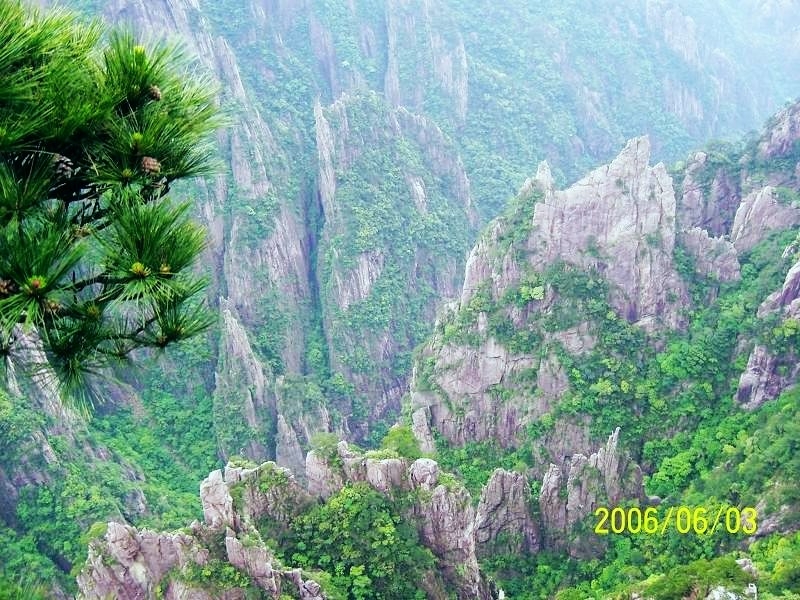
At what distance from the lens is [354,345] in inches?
1997

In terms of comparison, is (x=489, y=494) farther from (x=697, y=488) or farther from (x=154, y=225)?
(x=154, y=225)

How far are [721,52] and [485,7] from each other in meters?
31.0

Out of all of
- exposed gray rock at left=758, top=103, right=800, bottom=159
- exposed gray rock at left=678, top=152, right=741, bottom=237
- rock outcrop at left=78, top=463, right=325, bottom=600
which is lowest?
rock outcrop at left=78, top=463, right=325, bottom=600

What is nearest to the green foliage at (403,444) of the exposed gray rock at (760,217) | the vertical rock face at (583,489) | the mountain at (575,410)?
the mountain at (575,410)

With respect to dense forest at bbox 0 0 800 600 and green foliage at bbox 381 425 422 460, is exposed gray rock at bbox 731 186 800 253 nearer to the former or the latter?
dense forest at bbox 0 0 800 600

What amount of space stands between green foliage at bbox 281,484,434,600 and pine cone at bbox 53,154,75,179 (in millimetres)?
16133

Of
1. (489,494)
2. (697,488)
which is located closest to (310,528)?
(489,494)

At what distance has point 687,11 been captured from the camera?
9956 cm

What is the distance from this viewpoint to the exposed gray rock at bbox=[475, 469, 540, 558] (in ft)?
90.7

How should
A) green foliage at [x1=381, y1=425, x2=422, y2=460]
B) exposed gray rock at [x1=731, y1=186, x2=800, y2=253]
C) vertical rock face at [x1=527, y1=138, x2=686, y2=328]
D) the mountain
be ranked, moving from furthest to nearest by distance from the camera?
vertical rock face at [x1=527, y1=138, x2=686, y2=328], exposed gray rock at [x1=731, y1=186, x2=800, y2=253], green foliage at [x1=381, y1=425, x2=422, y2=460], the mountain

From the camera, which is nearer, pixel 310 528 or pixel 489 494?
pixel 310 528

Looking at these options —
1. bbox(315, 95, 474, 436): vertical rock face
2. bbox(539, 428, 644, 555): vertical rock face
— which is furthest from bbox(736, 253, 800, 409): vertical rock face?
bbox(315, 95, 474, 436): vertical rock face

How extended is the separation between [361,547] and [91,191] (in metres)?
16.7

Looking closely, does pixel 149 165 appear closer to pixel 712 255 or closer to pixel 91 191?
pixel 91 191
